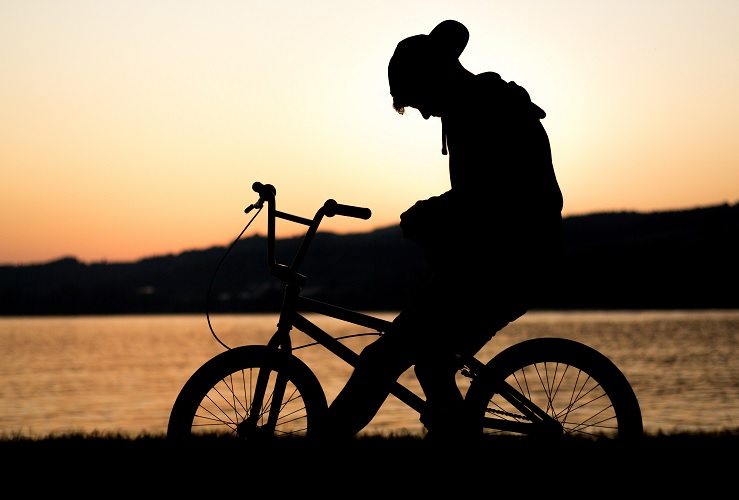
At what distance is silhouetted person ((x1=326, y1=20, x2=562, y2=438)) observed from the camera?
489 centimetres

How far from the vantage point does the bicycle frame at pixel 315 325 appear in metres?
5.18

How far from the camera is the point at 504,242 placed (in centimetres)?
499

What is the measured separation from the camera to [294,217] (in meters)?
5.16

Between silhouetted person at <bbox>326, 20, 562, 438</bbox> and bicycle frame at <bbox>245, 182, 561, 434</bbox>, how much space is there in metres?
0.14

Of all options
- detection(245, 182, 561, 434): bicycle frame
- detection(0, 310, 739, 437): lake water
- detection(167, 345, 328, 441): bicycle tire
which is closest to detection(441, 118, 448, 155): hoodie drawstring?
detection(245, 182, 561, 434): bicycle frame

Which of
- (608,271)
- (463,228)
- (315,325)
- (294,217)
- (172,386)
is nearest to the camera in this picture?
(463,228)

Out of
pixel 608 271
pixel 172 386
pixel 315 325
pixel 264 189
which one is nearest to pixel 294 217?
pixel 264 189

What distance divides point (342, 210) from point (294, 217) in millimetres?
247

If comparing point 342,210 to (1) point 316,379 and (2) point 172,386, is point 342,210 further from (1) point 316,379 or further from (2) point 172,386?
(2) point 172,386

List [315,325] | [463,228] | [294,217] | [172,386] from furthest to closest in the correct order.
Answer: [172,386] → [315,325] → [294,217] → [463,228]

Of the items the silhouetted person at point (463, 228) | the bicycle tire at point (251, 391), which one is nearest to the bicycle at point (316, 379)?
the bicycle tire at point (251, 391)

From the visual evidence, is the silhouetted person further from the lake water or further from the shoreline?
the lake water

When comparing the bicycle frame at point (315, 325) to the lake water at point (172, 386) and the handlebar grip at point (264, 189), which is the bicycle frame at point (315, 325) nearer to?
the handlebar grip at point (264, 189)

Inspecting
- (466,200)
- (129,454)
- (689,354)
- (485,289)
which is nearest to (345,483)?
(485,289)
